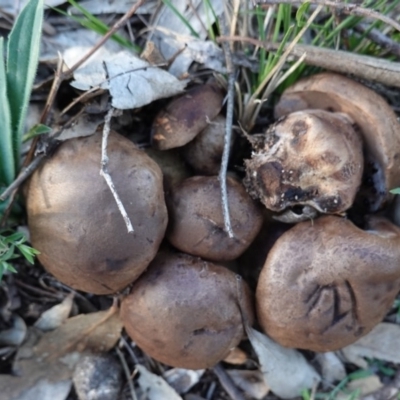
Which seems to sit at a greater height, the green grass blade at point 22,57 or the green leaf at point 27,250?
the green grass blade at point 22,57

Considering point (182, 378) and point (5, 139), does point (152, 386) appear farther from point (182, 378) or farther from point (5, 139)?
point (5, 139)

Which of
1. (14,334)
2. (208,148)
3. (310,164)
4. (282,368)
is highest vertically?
(310,164)

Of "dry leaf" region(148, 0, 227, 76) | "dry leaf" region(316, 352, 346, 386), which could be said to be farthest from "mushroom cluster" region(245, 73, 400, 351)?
"dry leaf" region(148, 0, 227, 76)

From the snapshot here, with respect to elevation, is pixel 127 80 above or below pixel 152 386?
above

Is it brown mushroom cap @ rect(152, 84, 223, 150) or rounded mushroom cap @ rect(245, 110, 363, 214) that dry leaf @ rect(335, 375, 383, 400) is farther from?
brown mushroom cap @ rect(152, 84, 223, 150)

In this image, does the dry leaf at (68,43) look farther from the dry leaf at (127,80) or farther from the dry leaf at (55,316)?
the dry leaf at (55,316)

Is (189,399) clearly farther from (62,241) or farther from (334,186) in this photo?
(334,186)

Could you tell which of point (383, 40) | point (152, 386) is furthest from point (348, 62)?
point (152, 386)

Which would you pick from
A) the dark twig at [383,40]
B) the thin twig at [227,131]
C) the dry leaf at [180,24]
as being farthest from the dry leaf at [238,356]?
the dark twig at [383,40]
